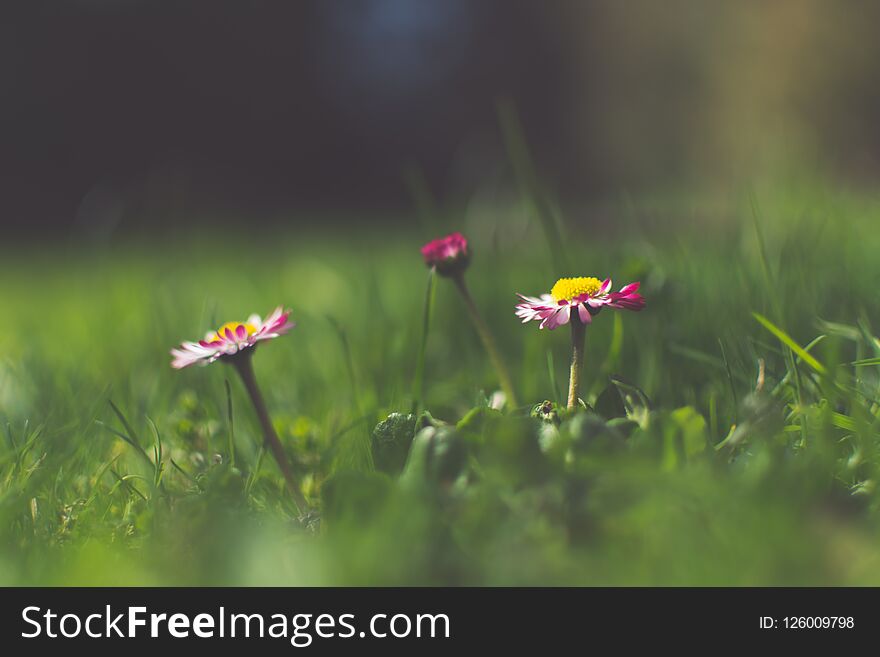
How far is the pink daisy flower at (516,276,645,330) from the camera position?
1.04 m

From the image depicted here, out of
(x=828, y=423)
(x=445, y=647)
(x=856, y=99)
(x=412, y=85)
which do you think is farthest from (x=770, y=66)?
(x=445, y=647)

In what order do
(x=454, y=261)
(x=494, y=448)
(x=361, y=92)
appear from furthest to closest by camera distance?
(x=361, y=92)
(x=454, y=261)
(x=494, y=448)

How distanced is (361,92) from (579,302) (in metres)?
9.61

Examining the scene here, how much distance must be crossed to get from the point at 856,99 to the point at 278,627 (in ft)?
17.1

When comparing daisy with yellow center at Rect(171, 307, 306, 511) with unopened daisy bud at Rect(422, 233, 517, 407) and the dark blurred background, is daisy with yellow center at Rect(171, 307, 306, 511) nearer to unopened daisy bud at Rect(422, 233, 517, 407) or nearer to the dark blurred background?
unopened daisy bud at Rect(422, 233, 517, 407)

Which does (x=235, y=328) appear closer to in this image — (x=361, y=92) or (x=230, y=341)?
(x=230, y=341)

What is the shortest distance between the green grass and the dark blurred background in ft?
14.4

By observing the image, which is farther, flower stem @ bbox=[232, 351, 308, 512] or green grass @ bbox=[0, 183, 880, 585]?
flower stem @ bbox=[232, 351, 308, 512]

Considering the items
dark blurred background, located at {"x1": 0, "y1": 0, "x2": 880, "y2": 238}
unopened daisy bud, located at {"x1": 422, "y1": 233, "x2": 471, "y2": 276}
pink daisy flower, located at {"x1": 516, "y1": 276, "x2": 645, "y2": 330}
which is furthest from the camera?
dark blurred background, located at {"x1": 0, "y1": 0, "x2": 880, "y2": 238}

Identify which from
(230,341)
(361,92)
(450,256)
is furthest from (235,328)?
(361,92)

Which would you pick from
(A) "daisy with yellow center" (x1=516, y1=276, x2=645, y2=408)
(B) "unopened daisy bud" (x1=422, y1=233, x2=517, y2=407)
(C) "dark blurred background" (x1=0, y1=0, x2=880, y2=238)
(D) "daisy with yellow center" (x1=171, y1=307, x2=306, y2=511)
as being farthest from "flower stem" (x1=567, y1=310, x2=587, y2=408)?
(C) "dark blurred background" (x1=0, y1=0, x2=880, y2=238)

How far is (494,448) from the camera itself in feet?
2.92

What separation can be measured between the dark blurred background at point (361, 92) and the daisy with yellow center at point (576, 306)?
16.5 feet

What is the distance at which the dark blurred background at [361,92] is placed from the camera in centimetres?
682
